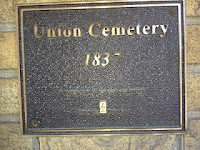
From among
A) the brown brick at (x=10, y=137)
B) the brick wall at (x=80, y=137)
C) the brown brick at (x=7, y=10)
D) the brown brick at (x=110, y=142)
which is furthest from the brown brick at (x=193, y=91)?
the brown brick at (x=7, y=10)

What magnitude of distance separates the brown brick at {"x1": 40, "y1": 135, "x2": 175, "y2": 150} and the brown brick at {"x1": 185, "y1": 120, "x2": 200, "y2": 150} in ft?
0.26

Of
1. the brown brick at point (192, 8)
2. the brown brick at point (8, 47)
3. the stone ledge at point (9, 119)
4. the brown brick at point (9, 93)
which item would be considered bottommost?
the stone ledge at point (9, 119)

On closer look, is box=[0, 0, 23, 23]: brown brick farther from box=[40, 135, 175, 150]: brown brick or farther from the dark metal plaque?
box=[40, 135, 175, 150]: brown brick

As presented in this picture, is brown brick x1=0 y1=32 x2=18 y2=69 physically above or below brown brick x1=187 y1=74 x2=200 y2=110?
above

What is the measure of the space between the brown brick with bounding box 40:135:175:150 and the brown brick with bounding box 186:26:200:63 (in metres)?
0.41

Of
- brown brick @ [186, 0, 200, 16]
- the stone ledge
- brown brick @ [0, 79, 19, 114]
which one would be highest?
brown brick @ [186, 0, 200, 16]

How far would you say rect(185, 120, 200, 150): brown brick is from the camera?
1.10 m

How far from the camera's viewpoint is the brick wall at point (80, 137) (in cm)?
108

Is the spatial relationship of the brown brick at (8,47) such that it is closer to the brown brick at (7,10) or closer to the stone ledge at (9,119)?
the brown brick at (7,10)

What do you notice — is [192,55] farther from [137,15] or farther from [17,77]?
[17,77]

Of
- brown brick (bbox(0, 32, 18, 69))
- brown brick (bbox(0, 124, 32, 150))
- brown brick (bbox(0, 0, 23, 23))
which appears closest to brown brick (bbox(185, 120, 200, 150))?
brown brick (bbox(0, 124, 32, 150))

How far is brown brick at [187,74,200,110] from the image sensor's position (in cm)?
109

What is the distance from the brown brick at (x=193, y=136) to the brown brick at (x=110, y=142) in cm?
8

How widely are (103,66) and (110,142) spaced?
0.39 m
